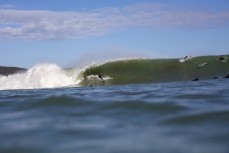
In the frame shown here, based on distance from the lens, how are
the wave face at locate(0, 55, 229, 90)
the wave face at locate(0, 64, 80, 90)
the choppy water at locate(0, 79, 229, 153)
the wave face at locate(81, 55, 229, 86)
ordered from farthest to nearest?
the wave face at locate(0, 64, 80, 90) < the wave face at locate(0, 55, 229, 90) < the wave face at locate(81, 55, 229, 86) < the choppy water at locate(0, 79, 229, 153)

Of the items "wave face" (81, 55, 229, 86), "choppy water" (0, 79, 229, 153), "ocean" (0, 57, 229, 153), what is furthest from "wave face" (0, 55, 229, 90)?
"choppy water" (0, 79, 229, 153)

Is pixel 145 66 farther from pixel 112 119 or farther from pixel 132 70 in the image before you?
pixel 112 119

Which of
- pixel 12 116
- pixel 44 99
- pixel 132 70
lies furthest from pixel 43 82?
pixel 12 116

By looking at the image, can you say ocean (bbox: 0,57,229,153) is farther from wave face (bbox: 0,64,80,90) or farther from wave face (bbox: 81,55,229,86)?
wave face (bbox: 0,64,80,90)

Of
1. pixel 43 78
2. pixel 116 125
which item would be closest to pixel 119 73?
pixel 43 78

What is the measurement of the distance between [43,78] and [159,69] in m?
6.07

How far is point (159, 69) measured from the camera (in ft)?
70.3

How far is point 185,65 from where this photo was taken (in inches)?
830

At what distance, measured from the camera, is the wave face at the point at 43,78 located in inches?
816

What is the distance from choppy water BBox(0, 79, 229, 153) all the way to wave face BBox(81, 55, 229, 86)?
42.6ft

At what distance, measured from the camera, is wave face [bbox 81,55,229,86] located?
19484mm

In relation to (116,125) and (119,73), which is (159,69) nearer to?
(119,73)

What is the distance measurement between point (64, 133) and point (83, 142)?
491 millimetres

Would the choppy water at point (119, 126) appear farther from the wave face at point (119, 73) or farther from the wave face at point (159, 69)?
the wave face at point (119, 73)
